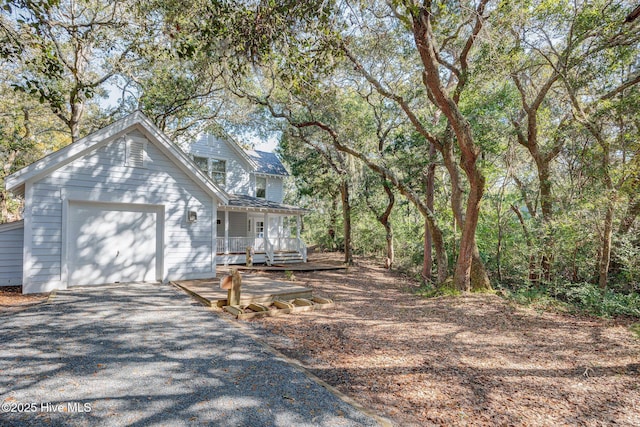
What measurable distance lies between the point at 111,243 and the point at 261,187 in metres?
11.5

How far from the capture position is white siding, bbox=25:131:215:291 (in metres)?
7.73

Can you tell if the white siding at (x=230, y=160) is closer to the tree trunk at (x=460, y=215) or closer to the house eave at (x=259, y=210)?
the house eave at (x=259, y=210)

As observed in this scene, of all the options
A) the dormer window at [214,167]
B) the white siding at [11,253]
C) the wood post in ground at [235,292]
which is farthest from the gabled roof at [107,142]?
the dormer window at [214,167]

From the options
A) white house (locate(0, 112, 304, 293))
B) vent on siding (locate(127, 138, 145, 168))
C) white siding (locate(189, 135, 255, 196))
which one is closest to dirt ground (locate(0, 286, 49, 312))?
white house (locate(0, 112, 304, 293))

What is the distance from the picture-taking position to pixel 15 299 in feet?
22.9

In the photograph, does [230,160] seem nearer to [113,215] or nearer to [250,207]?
[250,207]

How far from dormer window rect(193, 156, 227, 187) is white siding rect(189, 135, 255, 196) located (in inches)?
8.0

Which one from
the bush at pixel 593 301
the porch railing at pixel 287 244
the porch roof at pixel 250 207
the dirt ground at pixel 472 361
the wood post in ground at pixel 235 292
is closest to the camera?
the dirt ground at pixel 472 361

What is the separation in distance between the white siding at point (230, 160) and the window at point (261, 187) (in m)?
0.67

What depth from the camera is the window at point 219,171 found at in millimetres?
17688

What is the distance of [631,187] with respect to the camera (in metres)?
7.72

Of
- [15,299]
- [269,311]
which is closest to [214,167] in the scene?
[15,299]

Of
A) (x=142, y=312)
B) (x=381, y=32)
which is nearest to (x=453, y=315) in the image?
(x=142, y=312)

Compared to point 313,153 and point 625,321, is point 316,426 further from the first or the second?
point 313,153
